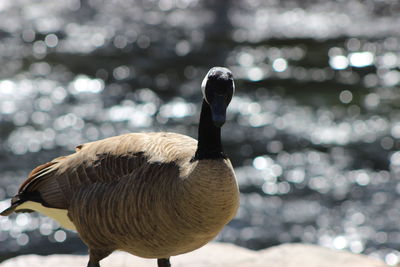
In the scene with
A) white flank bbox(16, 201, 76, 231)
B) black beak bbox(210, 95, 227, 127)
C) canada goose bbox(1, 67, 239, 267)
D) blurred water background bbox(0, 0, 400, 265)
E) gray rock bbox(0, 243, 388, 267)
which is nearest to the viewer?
black beak bbox(210, 95, 227, 127)

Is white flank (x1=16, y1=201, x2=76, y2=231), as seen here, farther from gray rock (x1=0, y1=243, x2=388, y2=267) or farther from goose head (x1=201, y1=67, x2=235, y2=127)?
goose head (x1=201, y1=67, x2=235, y2=127)

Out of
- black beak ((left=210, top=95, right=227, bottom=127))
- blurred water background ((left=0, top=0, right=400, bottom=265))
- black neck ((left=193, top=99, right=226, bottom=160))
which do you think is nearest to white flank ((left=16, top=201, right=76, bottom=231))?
black neck ((left=193, top=99, right=226, bottom=160))

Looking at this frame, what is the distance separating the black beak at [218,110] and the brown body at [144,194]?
0.34 meters

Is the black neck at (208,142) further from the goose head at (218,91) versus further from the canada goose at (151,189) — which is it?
the goose head at (218,91)

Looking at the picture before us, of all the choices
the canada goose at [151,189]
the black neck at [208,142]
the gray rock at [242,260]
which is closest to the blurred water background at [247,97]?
the gray rock at [242,260]

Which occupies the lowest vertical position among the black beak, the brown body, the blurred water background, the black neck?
the blurred water background

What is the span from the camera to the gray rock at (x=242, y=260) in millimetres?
6379

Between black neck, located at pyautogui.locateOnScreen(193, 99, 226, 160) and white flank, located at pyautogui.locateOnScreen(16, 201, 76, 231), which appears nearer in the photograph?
black neck, located at pyautogui.locateOnScreen(193, 99, 226, 160)

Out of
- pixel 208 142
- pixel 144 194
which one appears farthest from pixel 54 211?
pixel 208 142

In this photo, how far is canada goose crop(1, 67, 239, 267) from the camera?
460 centimetres

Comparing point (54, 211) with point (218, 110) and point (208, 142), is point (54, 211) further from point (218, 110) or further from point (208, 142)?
point (218, 110)

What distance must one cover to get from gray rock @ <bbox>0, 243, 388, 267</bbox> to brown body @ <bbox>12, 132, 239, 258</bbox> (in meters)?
1.19

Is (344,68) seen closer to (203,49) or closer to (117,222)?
(203,49)

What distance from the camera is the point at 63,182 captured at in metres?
5.33
